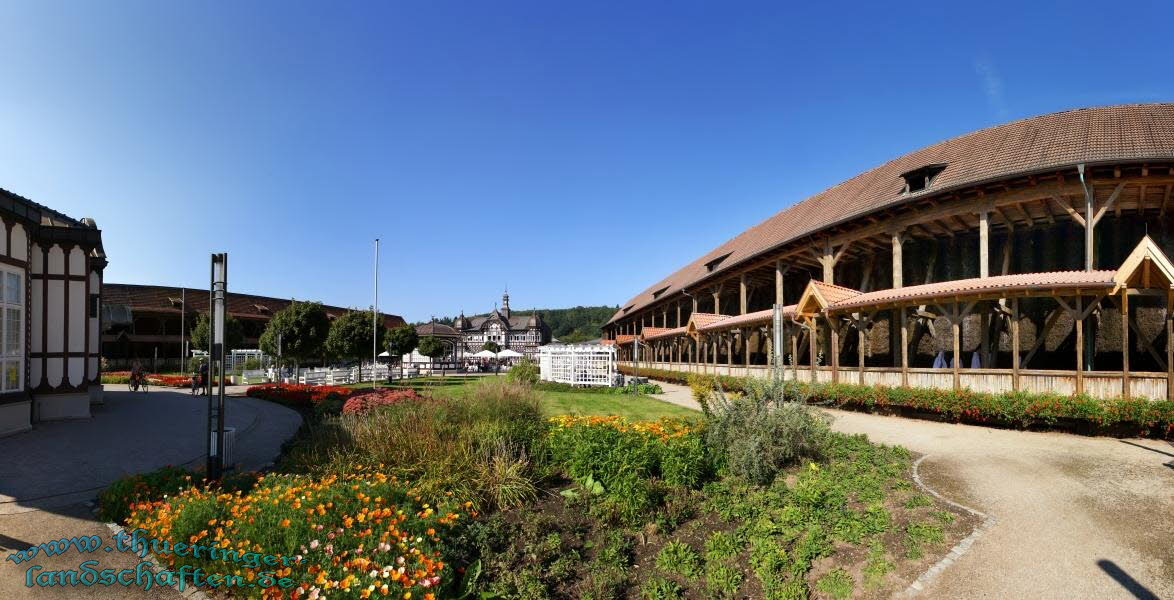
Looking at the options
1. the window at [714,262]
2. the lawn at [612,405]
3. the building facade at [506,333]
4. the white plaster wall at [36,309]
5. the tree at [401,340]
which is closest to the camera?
the white plaster wall at [36,309]

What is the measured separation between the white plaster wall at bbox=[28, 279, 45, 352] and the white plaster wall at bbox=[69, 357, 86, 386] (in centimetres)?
74

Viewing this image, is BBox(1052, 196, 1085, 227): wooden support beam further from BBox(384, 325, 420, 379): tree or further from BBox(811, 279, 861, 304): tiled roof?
BBox(384, 325, 420, 379): tree

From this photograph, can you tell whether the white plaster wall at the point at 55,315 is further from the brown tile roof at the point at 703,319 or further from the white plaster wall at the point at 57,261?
the brown tile roof at the point at 703,319

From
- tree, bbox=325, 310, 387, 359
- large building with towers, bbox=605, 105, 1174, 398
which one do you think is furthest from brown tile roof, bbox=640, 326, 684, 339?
tree, bbox=325, 310, 387, 359

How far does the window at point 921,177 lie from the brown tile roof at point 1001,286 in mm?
6489

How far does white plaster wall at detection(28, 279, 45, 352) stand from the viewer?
41.2 feet

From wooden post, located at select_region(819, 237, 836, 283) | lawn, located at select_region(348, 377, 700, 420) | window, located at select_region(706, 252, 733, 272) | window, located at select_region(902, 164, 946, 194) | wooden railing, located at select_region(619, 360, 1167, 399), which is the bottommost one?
lawn, located at select_region(348, 377, 700, 420)

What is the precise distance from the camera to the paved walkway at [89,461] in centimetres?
501

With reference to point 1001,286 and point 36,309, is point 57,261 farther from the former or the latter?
point 1001,286

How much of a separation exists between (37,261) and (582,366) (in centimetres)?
1916

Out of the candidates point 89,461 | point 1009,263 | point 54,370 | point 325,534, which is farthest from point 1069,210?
point 54,370

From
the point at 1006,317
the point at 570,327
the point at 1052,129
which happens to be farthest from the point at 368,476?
the point at 570,327

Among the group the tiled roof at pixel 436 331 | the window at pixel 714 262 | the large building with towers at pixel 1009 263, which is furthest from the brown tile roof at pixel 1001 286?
the tiled roof at pixel 436 331

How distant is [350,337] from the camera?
1140 inches
